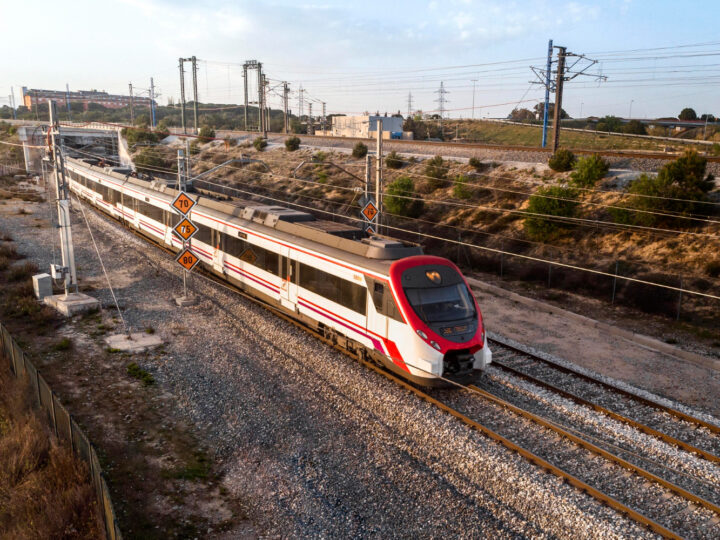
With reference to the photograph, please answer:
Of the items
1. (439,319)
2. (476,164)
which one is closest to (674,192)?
(476,164)

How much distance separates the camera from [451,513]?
870 cm

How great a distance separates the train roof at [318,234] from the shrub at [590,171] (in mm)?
18480

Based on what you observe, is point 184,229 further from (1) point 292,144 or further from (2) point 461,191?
(1) point 292,144

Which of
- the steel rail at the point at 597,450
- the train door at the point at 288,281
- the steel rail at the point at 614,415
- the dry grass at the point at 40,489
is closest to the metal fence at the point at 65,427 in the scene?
the dry grass at the point at 40,489

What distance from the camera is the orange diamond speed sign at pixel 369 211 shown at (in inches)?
840

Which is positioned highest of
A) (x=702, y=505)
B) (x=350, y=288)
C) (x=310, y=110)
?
(x=310, y=110)

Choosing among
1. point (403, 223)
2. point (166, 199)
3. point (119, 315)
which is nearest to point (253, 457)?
point (119, 315)

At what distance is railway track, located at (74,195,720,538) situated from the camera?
8773 millimetres

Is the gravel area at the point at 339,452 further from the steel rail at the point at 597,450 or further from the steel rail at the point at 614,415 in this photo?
the steel rail at the point at 614,415

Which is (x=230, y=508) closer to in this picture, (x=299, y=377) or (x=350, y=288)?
(x=299, y=377)

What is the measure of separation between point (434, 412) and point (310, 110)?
93.9 meters

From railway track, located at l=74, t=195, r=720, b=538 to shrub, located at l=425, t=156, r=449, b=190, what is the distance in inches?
1040

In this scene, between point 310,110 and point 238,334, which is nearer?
point 238,334

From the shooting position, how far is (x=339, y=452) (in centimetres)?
1033
